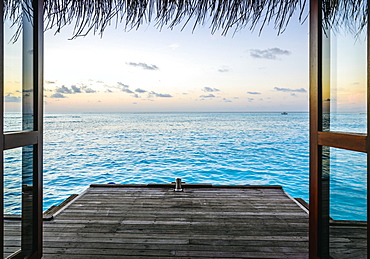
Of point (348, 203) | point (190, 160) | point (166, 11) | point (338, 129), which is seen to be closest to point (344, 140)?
point (338, 129)

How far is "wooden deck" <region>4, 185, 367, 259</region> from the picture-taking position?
1987 millimetres

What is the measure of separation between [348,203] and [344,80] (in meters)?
0.58

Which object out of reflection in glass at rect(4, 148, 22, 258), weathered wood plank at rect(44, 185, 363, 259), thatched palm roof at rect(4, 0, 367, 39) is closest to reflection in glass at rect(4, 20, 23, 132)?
reflection in glass at rect(4, 148, 22, 258)

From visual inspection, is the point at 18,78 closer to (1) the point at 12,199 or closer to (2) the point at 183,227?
(1) the point at 12,199

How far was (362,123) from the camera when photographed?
49.0 inches

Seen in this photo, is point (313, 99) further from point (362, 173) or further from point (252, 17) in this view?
point (252, 17)

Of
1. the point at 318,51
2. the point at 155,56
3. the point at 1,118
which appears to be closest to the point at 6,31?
the point at 1,118

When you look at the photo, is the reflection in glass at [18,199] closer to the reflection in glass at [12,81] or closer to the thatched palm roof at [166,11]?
the reflection in glass at [12,81]

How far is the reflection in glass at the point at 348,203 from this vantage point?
123 cm

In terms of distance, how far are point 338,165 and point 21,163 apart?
1.62m

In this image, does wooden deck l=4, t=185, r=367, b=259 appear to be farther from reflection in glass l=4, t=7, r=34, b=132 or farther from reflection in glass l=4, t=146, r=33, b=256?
reflection in glass l=4, t=7, r=34, b=132

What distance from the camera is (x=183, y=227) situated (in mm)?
2547

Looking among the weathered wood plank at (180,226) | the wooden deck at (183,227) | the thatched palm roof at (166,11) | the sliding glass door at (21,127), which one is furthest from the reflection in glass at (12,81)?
the weathered wood plank at (180,226)

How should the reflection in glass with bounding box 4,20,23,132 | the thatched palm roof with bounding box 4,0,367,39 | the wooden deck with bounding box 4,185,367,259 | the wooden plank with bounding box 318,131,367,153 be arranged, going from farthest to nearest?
the thatched palm roof with bounding box 4,0,367,39
the wooden deck with bounding box 4,185,367,259
the reflection in glass with bounding box 4,20,23,132
the wooden plank with bounding box 318,131,367,153
